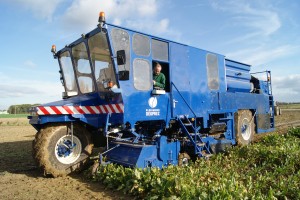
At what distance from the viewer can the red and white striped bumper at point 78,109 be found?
6047mm

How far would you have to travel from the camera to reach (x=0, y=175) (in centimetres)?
645

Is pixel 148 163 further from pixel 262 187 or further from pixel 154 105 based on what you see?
pixel 262 187

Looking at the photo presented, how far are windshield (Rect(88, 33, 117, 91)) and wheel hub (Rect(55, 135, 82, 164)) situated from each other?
4.55 ft

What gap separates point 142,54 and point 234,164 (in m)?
3.33

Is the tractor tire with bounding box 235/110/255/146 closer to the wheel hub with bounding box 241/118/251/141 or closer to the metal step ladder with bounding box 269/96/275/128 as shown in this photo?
the wheel hub with bounding box 241/118/251/141

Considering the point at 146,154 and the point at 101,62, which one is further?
the point at 101,62

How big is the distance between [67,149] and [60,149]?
0.58 feet

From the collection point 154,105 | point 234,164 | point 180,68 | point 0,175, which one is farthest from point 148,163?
point 0,175

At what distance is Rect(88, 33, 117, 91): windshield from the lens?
6.14 meters

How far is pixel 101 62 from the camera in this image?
6.59m

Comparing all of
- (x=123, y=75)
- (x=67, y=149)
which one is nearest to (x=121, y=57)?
(x=123, y=75)

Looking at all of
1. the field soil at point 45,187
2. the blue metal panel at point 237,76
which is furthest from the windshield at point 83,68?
the blue metal panel at point 237,76

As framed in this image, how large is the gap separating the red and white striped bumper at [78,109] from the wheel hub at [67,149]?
0.58 m

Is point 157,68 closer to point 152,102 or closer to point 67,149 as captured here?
point 152,102
